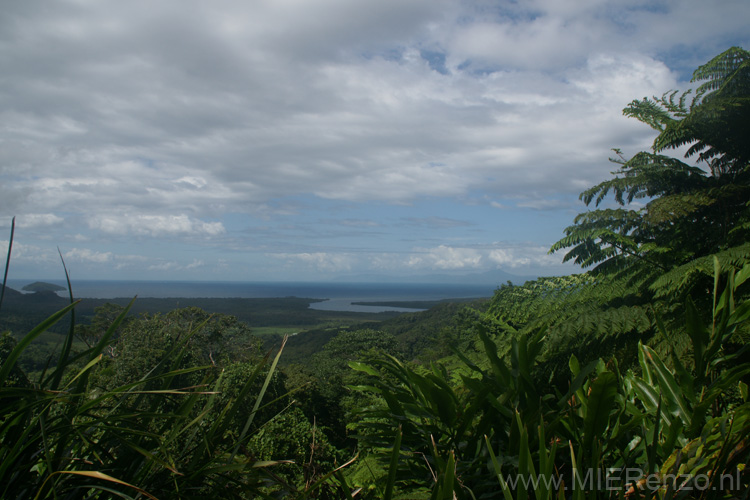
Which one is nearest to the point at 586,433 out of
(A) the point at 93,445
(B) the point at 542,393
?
(A) the point at 93,445

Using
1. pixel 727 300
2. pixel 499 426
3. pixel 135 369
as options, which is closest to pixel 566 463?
pixel 499 426

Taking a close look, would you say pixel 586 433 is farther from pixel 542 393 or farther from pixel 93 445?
pixel 542 393

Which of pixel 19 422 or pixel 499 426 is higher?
pixel 19 422

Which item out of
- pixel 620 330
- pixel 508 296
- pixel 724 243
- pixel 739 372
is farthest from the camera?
pixel 508 296

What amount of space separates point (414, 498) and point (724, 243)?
182 inches

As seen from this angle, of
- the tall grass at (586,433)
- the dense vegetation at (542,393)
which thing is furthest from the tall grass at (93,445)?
the tall grass at (586,433)

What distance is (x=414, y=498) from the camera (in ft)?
3.71

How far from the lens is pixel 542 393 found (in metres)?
2.25

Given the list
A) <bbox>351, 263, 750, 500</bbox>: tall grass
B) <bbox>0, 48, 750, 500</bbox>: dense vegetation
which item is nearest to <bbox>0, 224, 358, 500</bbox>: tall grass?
<bbox>0, 48, 750, 500</bbox>: dense vegetation

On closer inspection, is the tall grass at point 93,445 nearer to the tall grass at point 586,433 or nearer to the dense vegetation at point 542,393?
the dense vegetation at point 542,393

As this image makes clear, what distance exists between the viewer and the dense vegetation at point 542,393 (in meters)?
0.97

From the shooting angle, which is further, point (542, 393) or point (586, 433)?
point (542, 393)

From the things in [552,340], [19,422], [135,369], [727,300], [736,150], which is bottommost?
[135,369]

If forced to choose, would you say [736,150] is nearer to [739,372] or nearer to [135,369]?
[739,372]
